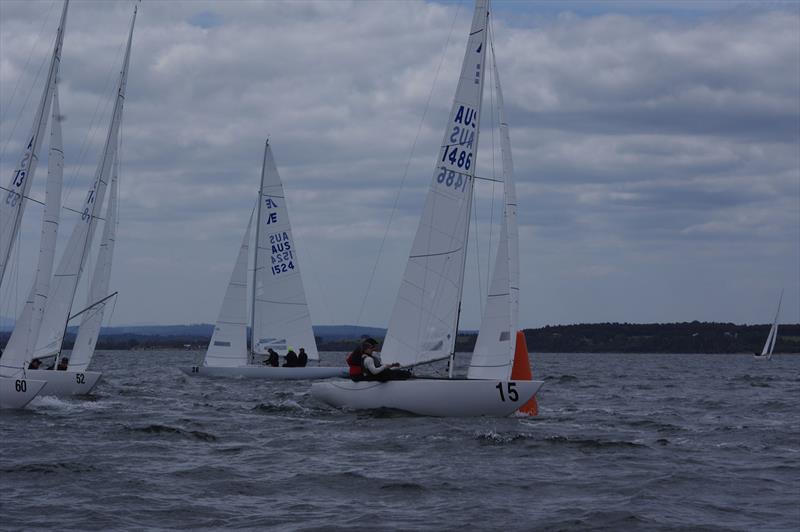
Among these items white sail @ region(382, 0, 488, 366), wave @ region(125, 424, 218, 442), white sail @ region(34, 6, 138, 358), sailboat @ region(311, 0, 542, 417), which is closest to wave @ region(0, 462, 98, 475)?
wave @ region(125, 424, 218, 442)

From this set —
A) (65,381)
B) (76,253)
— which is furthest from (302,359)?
(65,381)

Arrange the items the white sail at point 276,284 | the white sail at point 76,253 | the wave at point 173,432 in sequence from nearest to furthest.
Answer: the wave at point 173,432, the white sail at point 76,253, the white sail at point 276,284

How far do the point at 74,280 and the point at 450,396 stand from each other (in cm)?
1291

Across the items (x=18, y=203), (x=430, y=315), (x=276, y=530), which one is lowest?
(x=276, y=530)

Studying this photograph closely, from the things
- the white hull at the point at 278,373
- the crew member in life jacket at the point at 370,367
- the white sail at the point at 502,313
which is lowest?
the white hull at the point at 278,373

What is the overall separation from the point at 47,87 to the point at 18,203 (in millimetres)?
3003

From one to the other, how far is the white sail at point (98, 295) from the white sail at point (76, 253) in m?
0.70

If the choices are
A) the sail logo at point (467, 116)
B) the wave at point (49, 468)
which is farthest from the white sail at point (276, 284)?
the wave at point (49, 468)

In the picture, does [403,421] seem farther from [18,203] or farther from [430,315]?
[18,203]

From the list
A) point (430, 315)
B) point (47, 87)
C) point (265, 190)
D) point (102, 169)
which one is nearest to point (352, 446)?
point (430, 315)

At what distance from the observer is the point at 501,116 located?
22.0 m

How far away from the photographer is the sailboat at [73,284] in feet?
88.3

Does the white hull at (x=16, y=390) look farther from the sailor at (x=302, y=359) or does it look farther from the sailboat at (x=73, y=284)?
the sailor at (x=302, y=359)

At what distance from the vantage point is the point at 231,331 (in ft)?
131
